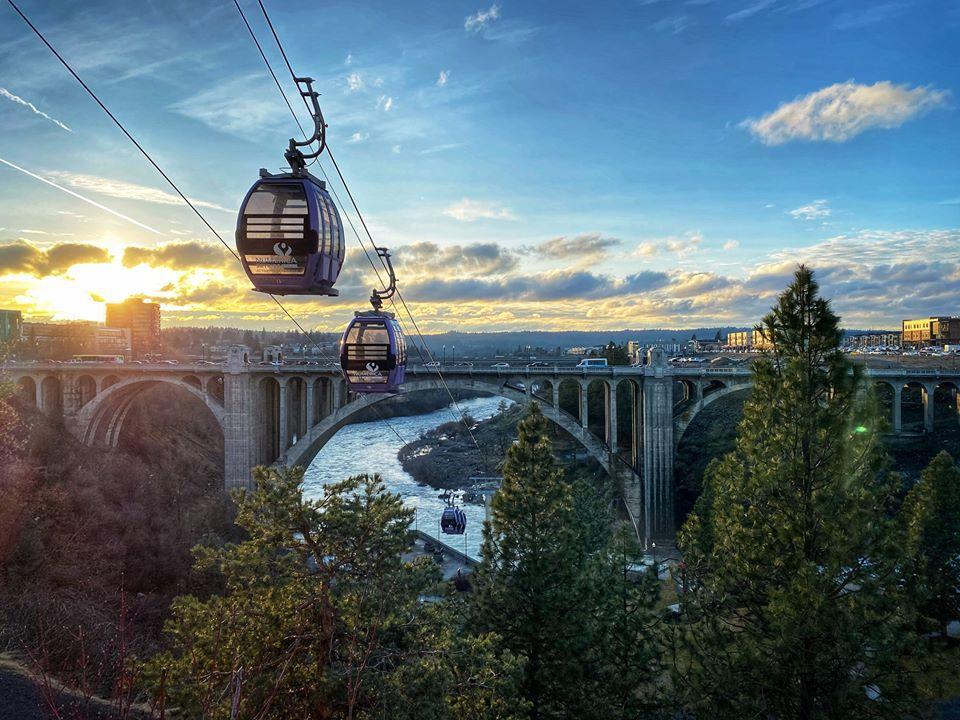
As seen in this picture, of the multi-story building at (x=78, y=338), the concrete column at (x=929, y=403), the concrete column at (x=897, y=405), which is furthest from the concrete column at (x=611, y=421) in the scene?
the multi-story building at (x=78, y=338)

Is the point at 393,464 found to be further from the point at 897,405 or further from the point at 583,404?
the point at 897,405

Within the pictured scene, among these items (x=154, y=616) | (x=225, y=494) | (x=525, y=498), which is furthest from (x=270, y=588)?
(x=225, y=494)

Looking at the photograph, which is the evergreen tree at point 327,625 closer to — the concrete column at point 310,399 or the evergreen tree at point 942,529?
the evergreen tree at point 942,529

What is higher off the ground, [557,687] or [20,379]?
[20,379]

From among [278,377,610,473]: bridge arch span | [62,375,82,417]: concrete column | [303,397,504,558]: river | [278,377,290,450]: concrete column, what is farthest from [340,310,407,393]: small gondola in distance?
[62,375,82,417]: concrete column

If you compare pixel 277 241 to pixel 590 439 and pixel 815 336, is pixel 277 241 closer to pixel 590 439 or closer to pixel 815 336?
pixel 815 336

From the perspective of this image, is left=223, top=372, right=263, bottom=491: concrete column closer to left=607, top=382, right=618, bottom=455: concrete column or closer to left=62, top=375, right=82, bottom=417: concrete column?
left=62, top=375, right=82, bottom=417: concrete column
